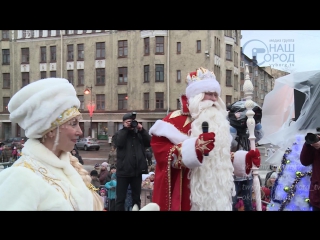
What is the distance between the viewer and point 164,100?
70.5ft

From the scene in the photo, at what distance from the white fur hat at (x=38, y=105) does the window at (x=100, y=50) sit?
71.3 feet

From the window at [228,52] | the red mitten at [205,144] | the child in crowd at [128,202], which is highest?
the window at [228,52]

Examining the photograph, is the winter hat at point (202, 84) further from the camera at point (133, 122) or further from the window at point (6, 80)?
the window at point (6, 80)

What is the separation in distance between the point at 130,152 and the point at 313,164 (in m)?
2.20

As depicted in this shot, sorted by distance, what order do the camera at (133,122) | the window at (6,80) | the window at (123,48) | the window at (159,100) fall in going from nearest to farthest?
1. the camera at (133,122)
2. the window at (159,100)
3. the window at (123,48)
4. the window at (6,80)

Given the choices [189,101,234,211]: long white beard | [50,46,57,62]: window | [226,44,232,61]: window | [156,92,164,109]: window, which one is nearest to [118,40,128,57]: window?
[156,92,164,109]: window

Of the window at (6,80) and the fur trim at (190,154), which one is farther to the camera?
the window at (6,80)

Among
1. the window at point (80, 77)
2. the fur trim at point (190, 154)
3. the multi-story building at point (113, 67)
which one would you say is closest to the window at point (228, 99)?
the multi-story building at point (113, 67)

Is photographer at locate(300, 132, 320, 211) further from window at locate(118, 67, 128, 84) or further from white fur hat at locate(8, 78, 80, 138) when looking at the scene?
window at locate(118, 67, 128, 84)

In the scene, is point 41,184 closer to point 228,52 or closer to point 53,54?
point 228,52

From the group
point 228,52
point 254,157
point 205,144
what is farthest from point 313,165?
point 228,52

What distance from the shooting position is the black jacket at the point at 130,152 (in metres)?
4.28

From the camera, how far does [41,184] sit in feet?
4.75
